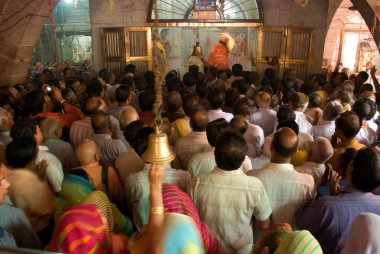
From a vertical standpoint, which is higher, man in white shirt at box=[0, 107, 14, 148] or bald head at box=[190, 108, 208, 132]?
bald head at box=[190, 108, 208, 132]

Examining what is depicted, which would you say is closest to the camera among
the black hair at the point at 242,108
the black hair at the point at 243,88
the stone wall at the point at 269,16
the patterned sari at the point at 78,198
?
the patterned sari at the point at 78,198

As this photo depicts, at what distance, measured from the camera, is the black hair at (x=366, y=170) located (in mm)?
2273

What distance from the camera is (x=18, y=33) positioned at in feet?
25.9

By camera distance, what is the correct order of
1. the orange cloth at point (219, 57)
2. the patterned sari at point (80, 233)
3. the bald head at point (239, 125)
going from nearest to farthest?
1. the patterned sari at point (80, 233)
2. the bald head at point (239, 125)
3. the orange cloth at point (219, 57)

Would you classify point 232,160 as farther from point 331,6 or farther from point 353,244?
point 331,6

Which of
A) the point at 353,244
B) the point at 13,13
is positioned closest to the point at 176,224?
the point at 353,244

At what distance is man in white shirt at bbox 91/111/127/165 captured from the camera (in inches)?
150

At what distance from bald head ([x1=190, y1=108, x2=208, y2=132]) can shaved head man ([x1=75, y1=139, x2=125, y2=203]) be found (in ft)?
3.33

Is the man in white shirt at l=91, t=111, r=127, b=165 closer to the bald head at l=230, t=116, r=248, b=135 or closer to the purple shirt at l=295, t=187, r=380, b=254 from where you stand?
the bald head at l=230, t=116, r=248, b=135

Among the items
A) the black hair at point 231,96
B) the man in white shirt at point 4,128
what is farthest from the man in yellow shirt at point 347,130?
the man in white shirt at point 4,128

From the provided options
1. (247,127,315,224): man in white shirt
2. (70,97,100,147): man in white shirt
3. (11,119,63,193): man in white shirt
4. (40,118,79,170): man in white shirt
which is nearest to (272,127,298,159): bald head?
(247,127,315,224): man in white shirt

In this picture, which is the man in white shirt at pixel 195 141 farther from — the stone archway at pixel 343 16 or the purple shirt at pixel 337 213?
the stone archway at pixel 343 16

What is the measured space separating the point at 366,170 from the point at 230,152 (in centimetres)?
91

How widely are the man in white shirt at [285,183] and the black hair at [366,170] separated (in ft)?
1.41
